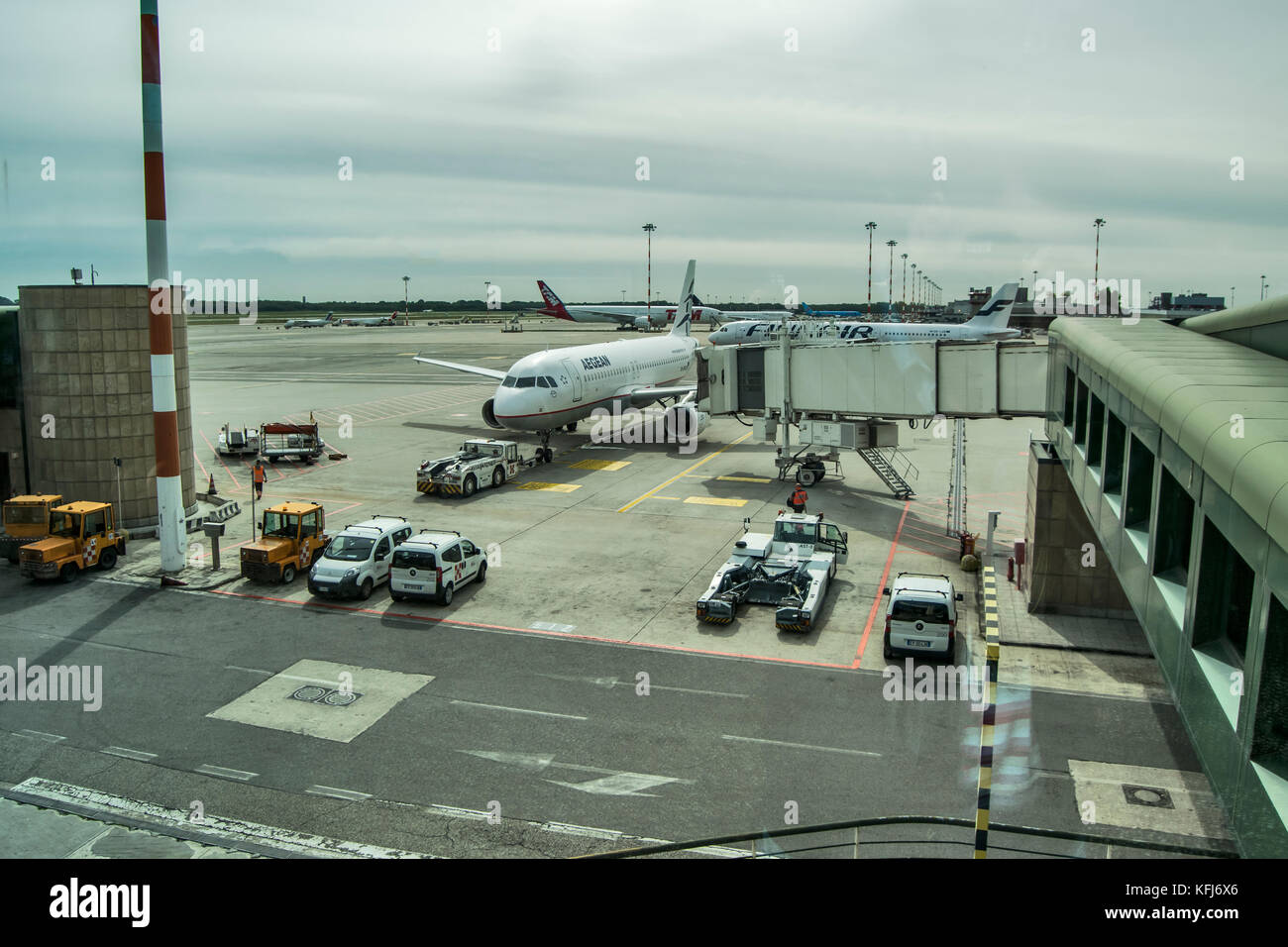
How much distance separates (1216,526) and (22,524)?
3492 centimetres

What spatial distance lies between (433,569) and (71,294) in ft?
62.4

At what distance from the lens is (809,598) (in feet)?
87.5

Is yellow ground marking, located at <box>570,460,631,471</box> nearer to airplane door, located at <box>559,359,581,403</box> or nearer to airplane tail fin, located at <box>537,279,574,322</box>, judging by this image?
airplane door, located at <box>559,359,581,403</box>

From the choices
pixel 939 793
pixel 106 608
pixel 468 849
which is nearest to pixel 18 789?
pixel 468 849

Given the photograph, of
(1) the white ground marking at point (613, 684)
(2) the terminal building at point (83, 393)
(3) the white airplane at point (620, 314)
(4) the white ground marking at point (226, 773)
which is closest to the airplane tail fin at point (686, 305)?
(2) the terminal building at point (83, 393)

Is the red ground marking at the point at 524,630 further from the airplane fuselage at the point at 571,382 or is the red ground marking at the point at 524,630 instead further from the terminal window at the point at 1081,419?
the airplane fuselage at the point at 571,382

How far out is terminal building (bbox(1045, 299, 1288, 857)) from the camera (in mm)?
8344

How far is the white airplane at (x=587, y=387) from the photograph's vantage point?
49.5 m

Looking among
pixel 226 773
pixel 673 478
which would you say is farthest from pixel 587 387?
pixel 226 773

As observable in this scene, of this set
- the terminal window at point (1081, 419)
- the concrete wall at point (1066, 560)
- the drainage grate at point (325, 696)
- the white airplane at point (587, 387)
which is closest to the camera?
the drainage grate at point (325, 696)

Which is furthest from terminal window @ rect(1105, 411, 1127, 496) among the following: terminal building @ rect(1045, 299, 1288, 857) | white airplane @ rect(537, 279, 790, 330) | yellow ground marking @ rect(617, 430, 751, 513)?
white airplane @ rect(537, 279, 790, 330)

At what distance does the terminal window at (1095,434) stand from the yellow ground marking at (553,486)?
88.1 feet
